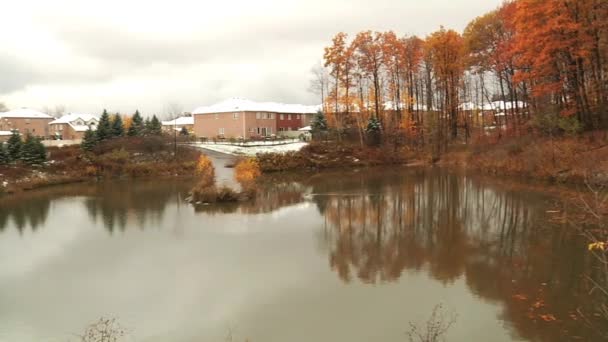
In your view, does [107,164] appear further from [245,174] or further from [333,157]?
[333,157]

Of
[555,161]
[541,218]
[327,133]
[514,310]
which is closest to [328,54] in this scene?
[327,133]

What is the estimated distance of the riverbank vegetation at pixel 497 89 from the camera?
2598 cm

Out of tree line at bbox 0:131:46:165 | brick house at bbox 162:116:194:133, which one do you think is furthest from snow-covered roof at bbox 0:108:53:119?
tree line at bbox 0:131:46:165

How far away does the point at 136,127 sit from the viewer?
44.3m

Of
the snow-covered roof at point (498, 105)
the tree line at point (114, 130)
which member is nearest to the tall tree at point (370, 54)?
the snow-covered roof at point (498, 105)

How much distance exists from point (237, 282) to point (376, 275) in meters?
3.57

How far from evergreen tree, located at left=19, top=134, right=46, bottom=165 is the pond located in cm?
1300

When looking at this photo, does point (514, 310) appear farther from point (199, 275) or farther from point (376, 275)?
point (199, 275)

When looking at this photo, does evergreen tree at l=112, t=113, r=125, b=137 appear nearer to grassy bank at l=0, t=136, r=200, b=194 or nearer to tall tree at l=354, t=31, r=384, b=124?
grassy bank at l=0, t=136, r=200, b=194

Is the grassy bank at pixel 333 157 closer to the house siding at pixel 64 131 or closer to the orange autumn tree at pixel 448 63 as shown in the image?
the orange autumn tree at pixel 448 63

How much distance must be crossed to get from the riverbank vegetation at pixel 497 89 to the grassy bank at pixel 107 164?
15.1 m

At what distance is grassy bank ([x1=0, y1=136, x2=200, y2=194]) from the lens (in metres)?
31.8

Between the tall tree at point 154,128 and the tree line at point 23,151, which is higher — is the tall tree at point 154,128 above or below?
above

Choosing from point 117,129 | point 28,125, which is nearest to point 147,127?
point 117,129
